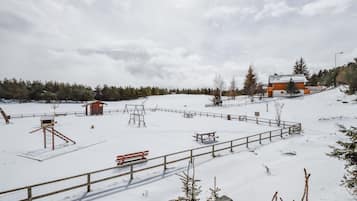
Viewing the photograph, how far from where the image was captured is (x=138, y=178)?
10.5 meters

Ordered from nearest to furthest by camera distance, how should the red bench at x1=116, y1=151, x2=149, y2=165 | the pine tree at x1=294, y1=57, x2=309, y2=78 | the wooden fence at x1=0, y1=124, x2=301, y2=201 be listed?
the wooden fence at x1=0, y1=124, x2=301, y2=201
the red bench at x1=116, y1=151, x2=149, y2=165
the pine tree at x1=294, y1=57, x2=309, y2=78

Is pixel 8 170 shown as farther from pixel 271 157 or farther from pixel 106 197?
pixel 271 157

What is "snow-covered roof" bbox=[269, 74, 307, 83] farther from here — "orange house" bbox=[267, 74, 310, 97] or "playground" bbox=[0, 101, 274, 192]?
"playground" bbox=[0, 101, 274, 192]

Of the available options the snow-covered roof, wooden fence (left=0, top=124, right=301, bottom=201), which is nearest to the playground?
wooden fence (left=0, top=124, right=301, bottom=201)

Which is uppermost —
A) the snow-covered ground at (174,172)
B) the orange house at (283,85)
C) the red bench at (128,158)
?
the orange house at (283,85)

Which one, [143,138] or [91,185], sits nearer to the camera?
[91,185]

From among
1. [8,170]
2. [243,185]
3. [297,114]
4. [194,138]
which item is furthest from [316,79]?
[8,170]

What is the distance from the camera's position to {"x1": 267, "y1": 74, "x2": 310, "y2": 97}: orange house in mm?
54938

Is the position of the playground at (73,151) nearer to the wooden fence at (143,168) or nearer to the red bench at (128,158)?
the red bench at (128,158)

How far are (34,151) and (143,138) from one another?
8.97 m

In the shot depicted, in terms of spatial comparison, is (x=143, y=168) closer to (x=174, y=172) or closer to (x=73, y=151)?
(x=174, y=172)

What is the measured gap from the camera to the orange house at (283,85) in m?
54.9

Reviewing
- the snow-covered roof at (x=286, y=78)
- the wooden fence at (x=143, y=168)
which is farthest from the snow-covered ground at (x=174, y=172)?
the snow-covered roof at (x=286, y=78)

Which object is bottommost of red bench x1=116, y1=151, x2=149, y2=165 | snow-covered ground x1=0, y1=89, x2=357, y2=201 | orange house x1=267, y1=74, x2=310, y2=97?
snow-covered ground x1=0, y1=89, x2=357, y2=201
